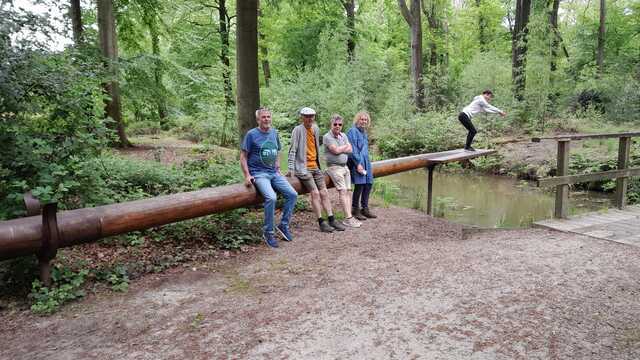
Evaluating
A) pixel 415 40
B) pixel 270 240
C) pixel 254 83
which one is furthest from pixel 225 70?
pixel 270 240

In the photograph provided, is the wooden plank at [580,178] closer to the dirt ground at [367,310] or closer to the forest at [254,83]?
the dirt ground at [367,310]

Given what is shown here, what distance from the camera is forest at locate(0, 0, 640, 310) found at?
5.08 meters

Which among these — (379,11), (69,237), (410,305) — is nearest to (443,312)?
(410,305)

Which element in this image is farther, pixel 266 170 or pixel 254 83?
pixel 254 83

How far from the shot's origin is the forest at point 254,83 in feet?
16.7

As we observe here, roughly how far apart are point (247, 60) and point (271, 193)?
2.91 metres

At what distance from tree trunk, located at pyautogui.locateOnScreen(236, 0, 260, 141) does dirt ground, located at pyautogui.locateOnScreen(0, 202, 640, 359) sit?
306 cm

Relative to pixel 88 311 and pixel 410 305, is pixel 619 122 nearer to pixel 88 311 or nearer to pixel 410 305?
pixel 410 305

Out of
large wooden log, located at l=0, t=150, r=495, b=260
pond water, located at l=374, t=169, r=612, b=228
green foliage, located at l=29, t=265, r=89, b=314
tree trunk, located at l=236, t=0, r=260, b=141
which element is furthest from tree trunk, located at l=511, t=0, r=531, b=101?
green foliage, located at l=29, t=265, r=89, b=314

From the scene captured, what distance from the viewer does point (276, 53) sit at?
29.3m

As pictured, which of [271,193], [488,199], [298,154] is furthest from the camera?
[488,199]

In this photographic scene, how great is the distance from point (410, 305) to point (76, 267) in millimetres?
3639

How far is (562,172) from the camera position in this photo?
7.27 m

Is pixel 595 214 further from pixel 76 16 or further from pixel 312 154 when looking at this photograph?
pixel 76 16
